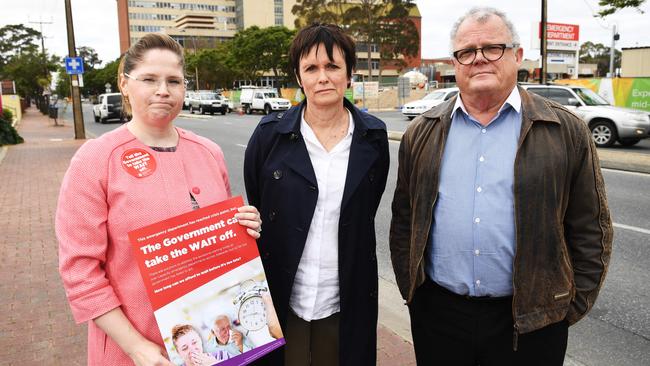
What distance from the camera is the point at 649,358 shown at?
3521 millimetres

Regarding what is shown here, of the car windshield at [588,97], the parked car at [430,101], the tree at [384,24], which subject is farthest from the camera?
the tree at [384,24]

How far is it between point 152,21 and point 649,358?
132 meters

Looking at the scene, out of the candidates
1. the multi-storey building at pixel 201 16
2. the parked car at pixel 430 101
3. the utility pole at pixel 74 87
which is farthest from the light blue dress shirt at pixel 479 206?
the multi-storey building at pixel 201 16

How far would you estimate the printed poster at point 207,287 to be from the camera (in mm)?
1678

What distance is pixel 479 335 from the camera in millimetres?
2174

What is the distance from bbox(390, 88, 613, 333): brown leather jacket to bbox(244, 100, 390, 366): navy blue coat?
0.33 metres

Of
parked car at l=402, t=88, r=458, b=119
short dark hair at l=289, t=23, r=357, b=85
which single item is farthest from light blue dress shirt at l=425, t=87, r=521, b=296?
parked car at l=402, t=88, r=458, b=119

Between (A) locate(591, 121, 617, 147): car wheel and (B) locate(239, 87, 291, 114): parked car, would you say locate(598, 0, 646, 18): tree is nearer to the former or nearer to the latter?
(A) locate(591, 121, 617, 147): car wheel

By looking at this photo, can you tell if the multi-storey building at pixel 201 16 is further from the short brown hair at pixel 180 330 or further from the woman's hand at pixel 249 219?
the short brown hair at pixel 180 330

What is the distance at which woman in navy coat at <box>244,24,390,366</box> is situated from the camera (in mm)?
2279

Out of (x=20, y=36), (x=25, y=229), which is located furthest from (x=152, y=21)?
(x=25, y=229)

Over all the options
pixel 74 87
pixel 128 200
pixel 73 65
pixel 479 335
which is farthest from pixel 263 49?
pixel 128 200

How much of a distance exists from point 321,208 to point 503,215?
29.6 inches

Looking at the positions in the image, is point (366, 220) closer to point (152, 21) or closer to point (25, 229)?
point (25, 229)
